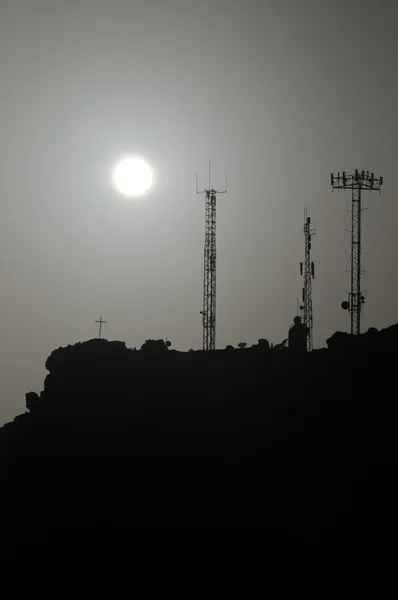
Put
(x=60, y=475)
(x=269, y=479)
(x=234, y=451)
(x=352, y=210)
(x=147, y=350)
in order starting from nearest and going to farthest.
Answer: (x=269, y=479) → (x=234, y=451) → (x=60, y=475) → (x=147, y=350) → (x=352, y=210)

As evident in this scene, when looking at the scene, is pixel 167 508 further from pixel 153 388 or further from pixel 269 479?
pixel 153 388

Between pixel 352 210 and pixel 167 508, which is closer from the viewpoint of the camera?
pixel 167 508

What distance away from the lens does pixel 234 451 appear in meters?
37.4

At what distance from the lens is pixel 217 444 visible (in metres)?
38.4

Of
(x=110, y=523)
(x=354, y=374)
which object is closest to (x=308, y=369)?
(x=354, y=374)

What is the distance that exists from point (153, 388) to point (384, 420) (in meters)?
13.6

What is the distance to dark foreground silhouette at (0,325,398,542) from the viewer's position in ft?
108

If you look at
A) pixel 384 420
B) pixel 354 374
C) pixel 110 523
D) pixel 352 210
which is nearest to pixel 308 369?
pixel 354 374

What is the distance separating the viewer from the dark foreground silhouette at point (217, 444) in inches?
1299

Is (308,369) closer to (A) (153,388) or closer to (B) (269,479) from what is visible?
(B) (269,479)

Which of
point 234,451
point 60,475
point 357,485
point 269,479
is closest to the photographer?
point 357,485

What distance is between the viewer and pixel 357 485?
3222 cm

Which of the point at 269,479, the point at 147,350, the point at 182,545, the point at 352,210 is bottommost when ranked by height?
the point at 182,545

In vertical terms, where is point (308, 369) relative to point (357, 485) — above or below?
above
